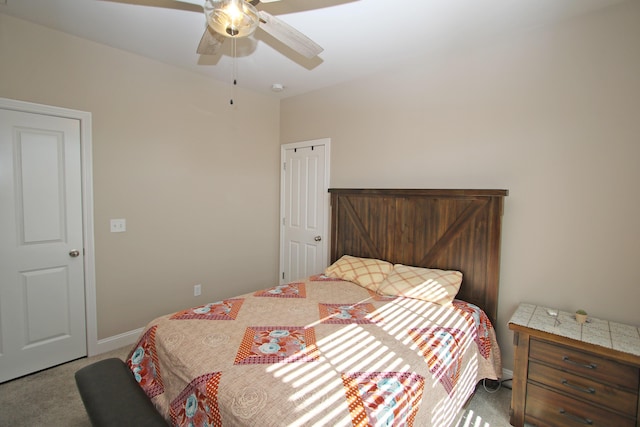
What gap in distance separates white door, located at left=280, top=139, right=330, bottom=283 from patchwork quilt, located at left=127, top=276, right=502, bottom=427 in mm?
1353

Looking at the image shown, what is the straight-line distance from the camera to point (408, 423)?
1260 millimetres

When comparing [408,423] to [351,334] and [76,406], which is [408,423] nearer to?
[351,334]

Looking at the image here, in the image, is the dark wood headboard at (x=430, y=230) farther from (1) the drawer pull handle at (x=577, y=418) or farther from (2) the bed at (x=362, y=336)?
(1) the drawer pull handle at (x=577, y=418)

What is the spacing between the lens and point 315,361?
1.44m

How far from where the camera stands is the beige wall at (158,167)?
7.86ft

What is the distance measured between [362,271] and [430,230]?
70 cm

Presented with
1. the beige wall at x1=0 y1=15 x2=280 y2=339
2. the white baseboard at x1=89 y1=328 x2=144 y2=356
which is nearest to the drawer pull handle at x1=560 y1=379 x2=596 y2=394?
the beige wall at x1=0 y1=15 x2=280 y2=339

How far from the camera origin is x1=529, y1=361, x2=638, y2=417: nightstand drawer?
1.60 meters

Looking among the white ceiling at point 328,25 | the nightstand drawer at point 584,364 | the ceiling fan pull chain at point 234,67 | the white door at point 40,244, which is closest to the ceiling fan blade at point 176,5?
the white ceiling at point 328,25

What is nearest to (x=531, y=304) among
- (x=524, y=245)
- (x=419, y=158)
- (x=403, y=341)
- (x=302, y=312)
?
(x=524, y=245)

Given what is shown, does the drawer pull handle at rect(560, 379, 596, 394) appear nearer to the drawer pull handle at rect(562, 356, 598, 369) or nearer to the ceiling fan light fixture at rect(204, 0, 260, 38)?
the drawer pull handle at rect(562, 356, 598, 369)

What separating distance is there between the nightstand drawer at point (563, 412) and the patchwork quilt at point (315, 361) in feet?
0.85

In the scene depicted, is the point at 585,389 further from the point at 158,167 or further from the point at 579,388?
the point at 158,167

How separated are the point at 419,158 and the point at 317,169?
1232 millimetres
